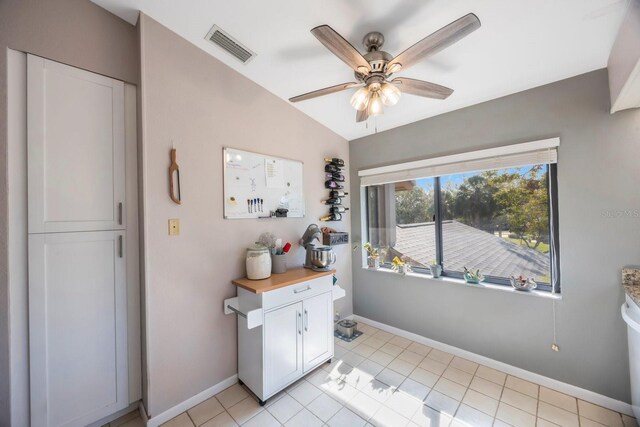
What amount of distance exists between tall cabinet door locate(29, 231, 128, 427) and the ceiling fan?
5.55 feet

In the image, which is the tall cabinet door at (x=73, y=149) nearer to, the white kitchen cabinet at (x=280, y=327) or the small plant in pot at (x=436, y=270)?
the white kitchen cabinet at (x=280, y=327)

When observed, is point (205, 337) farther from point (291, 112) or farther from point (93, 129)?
point (291, 112)

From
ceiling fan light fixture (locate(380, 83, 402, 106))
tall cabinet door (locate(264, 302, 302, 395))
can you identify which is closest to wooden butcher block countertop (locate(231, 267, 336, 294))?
tall cabinet door (locate(264, 302, 302, 395))

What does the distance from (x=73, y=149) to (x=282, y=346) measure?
6.21 ft

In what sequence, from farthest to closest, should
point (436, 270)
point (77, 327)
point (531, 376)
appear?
point (436, 270)
point (531, 376)
point (77, 327)

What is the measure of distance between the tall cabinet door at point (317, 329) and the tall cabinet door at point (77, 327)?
126 cm

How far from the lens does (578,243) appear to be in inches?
68.8

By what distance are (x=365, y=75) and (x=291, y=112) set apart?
3.75 feet

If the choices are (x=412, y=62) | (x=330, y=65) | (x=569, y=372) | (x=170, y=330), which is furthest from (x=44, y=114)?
(x=569, y=372)

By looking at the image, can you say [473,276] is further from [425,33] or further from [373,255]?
[425,33]

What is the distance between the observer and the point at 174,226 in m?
1.68

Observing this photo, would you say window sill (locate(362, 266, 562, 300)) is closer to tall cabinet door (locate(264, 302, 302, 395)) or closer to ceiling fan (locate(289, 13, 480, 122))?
tall cabinet door (locate(264, 302, 302, 395))

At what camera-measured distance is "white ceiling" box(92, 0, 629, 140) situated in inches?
52.7

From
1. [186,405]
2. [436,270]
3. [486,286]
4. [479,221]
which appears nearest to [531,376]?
[486,286]
